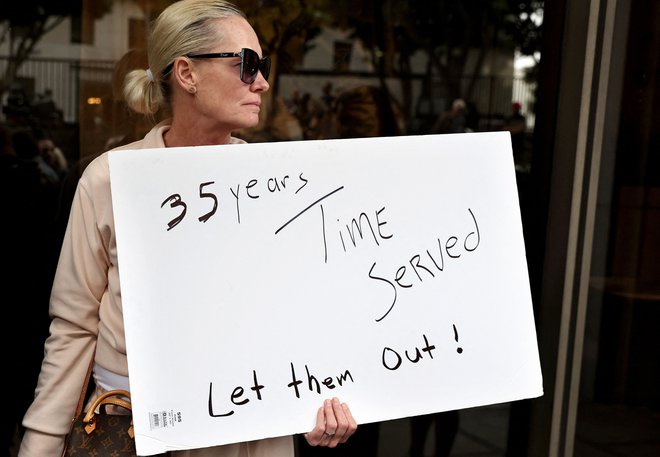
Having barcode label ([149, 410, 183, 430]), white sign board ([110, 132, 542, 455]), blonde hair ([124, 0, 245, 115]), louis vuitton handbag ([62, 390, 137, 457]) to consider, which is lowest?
louis vuitton handbag ([62, 390, 137, 457])

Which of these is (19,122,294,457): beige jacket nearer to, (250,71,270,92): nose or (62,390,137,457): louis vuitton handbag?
(62,390,137,457): louis vuitton handbag

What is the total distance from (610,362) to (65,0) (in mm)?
2273

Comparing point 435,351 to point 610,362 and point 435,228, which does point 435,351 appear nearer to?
point 435,228

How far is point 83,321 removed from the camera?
1.88 m

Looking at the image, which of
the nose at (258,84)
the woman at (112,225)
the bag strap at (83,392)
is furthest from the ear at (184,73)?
the bag strap at (83,392)

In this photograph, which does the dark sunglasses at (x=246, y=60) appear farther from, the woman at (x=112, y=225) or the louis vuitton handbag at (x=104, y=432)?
the louis vuitton handbag at (x=104, y=432)

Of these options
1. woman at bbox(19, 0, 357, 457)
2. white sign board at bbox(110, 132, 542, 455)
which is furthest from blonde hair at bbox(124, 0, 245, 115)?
white sign board at bbox(110, 132, 542, 455)

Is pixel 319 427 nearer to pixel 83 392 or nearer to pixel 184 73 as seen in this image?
pixel 83 392

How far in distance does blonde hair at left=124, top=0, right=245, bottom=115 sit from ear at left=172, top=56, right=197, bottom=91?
0.01 metres

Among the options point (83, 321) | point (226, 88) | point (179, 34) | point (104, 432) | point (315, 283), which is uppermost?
point (179, 34)

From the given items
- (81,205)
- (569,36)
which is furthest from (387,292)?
(569,36)

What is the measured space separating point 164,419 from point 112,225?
15.2 inches

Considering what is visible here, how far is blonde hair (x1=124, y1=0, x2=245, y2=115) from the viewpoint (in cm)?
185

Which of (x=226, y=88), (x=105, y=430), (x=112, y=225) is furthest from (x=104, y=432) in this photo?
(x=226, y=88)
